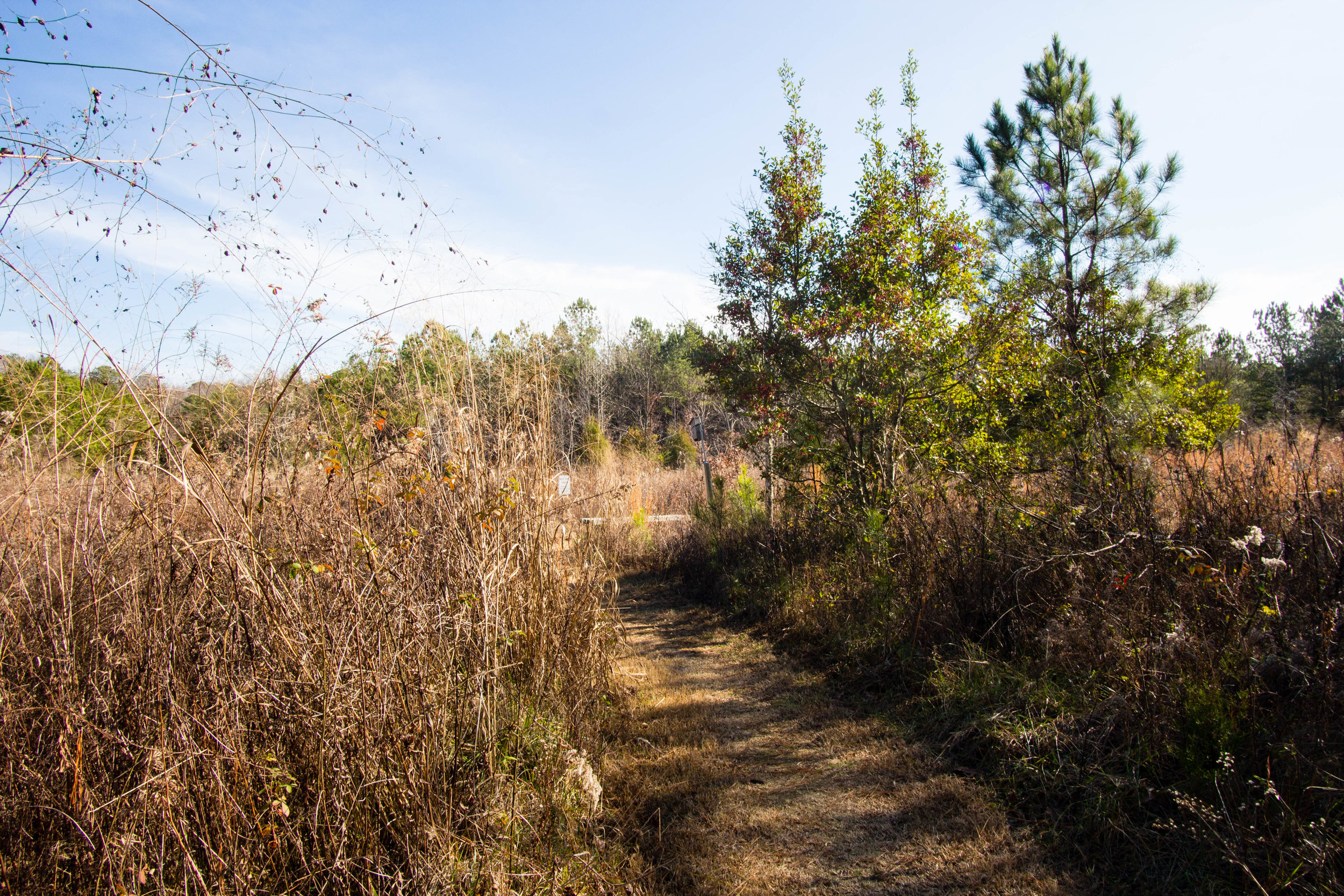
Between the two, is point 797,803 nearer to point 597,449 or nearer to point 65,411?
point 65,411

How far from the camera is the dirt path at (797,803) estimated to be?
8.22 feet

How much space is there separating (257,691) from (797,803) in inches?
93.4

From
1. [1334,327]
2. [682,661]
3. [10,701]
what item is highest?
[1334,327]

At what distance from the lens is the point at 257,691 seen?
1774 mm

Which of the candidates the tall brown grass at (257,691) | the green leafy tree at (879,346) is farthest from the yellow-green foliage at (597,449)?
→ the tall brown grass at (257,691)

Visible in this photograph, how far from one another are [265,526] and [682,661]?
3848 mm

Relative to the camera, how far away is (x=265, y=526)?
7.20ft

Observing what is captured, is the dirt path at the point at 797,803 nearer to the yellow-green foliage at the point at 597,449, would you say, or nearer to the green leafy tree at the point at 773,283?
the green leafy tree at the point at 773,283

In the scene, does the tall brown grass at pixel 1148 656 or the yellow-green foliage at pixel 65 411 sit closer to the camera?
the yellow-green foliage at pixel 65 411

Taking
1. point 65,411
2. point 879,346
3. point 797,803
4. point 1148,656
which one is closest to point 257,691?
point 65,411

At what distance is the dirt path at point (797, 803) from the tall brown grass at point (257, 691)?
0.46 meters

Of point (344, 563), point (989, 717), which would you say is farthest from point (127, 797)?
point (989, 717)

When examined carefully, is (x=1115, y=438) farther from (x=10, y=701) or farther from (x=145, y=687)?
(x=10, y=701)

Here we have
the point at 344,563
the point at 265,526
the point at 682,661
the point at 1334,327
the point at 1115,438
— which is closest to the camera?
the point at 344,563
